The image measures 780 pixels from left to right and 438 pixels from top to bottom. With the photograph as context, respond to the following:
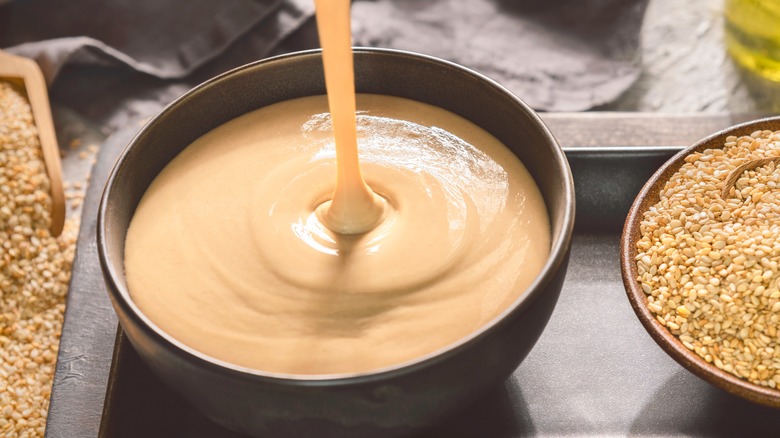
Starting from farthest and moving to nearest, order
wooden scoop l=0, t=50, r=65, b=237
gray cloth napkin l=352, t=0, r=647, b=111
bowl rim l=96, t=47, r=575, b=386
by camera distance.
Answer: gray cloth napkin l=352, t=0, r=647, b=111
wooden scoop l=0, t=50, r=65, b=237
bowl rim l=96, t=47, r=575, b=386

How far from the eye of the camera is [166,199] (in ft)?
4.04

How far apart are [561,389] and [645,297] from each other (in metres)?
0.17

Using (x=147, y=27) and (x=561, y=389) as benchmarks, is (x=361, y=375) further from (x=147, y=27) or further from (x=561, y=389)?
(x=147, y=27)

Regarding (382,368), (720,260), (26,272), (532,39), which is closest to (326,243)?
(382,368)

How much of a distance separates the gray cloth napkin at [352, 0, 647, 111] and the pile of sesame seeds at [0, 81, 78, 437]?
779 mm

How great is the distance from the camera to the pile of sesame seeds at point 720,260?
1.18m

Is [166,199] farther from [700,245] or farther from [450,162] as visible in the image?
[700,245]

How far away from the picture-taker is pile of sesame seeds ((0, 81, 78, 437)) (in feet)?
4.83

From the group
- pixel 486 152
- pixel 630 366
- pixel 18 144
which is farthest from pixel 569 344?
pixel 18 144

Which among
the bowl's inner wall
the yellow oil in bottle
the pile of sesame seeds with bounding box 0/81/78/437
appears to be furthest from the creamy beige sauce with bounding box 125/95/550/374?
the yellow oil in bottle

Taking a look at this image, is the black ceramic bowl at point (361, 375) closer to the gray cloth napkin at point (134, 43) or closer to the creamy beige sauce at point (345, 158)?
the creamy beige sauce at point (345, 158)

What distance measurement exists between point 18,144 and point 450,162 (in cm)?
88

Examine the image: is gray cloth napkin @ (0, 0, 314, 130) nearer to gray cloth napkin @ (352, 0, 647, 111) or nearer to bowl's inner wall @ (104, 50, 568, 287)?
gray cloth napkin @ (352, 0, 647, 111)

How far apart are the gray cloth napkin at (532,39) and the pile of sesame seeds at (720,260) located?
622 millimetres
